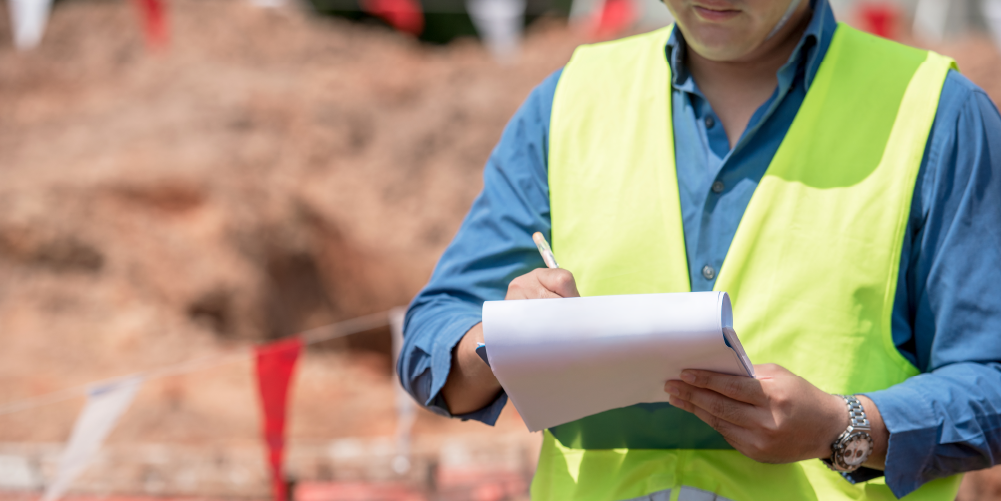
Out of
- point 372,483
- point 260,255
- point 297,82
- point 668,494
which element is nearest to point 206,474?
point 372,483

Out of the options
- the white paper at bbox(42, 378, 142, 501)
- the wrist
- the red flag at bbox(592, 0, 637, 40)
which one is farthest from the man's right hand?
the red flag at bbox(592, 0, 637, 40)

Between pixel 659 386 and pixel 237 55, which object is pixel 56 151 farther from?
pixel 659 386

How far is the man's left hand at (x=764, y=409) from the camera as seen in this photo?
1071mm

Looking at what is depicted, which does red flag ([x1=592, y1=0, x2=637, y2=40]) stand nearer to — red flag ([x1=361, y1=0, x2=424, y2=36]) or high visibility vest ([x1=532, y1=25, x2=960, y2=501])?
red flag ([x1=361, y1=0, x2=424, y2=36])

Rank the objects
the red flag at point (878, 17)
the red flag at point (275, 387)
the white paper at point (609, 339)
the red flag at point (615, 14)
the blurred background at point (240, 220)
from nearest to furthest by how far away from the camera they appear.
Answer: the white paper at point (609, 339), the red flag at point (275, 387), the blurred background at point (240, 220), the red flag at point (615, 14), the red flag at point (878, 17)

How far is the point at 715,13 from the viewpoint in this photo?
4.18 ft

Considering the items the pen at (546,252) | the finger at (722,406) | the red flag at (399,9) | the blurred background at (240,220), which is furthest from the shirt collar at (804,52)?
the red flag at (399,9)

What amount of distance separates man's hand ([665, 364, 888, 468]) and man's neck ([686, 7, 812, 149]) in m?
0.43

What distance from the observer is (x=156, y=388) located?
185 inches

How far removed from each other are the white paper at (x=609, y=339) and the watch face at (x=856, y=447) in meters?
0.21

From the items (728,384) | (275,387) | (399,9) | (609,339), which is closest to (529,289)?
(609,339)

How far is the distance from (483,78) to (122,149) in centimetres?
439

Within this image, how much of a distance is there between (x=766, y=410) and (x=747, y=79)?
1.89 feet

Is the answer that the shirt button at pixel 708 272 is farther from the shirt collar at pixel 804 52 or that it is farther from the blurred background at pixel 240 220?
the blurred background at pixel 240 220
